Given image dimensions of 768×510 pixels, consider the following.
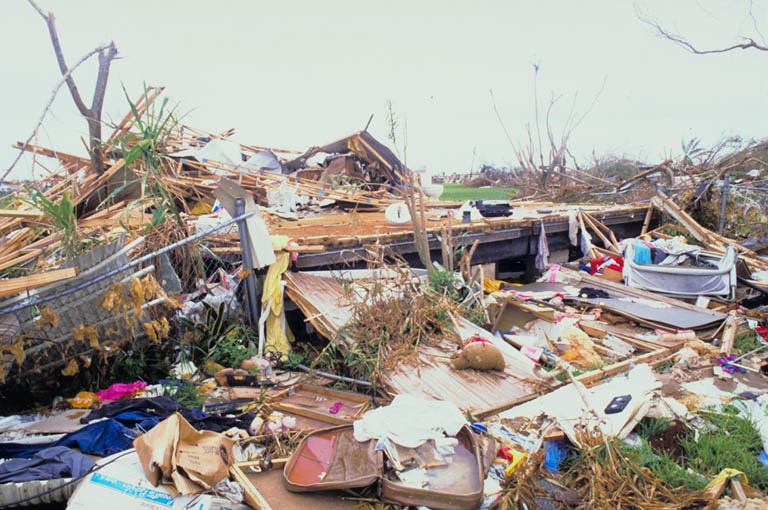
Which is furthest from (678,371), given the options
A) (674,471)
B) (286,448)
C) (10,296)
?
(10,296)

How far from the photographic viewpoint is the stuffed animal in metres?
4.67

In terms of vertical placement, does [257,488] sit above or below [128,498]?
below

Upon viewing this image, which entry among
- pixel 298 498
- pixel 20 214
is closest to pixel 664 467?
pixel 298 498

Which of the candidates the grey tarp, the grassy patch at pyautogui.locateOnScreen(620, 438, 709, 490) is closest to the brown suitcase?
the grassy patch at pyautogui.locateOnScreen(620, 438, 709, 490)

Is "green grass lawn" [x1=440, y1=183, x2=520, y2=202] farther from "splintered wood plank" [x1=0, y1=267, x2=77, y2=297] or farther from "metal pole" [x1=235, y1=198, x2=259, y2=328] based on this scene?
"splintered wood plank" [x1=0, y1=267, x2=77, y2=297]

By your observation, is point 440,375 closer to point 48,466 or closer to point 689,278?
point 48,466

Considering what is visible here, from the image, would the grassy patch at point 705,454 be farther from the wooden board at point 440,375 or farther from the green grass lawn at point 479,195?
the green grass lawn at point 479,195

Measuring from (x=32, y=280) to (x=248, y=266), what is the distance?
217 cm

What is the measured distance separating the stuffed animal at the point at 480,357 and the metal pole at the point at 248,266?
231 cm

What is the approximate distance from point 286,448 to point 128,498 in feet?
3.58

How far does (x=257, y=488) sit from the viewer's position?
9.99ft

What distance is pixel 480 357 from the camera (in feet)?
15.3

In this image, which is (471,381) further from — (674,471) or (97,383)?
(97,383)

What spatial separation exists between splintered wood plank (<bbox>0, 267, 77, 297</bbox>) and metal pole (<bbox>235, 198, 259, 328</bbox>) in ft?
5.75
